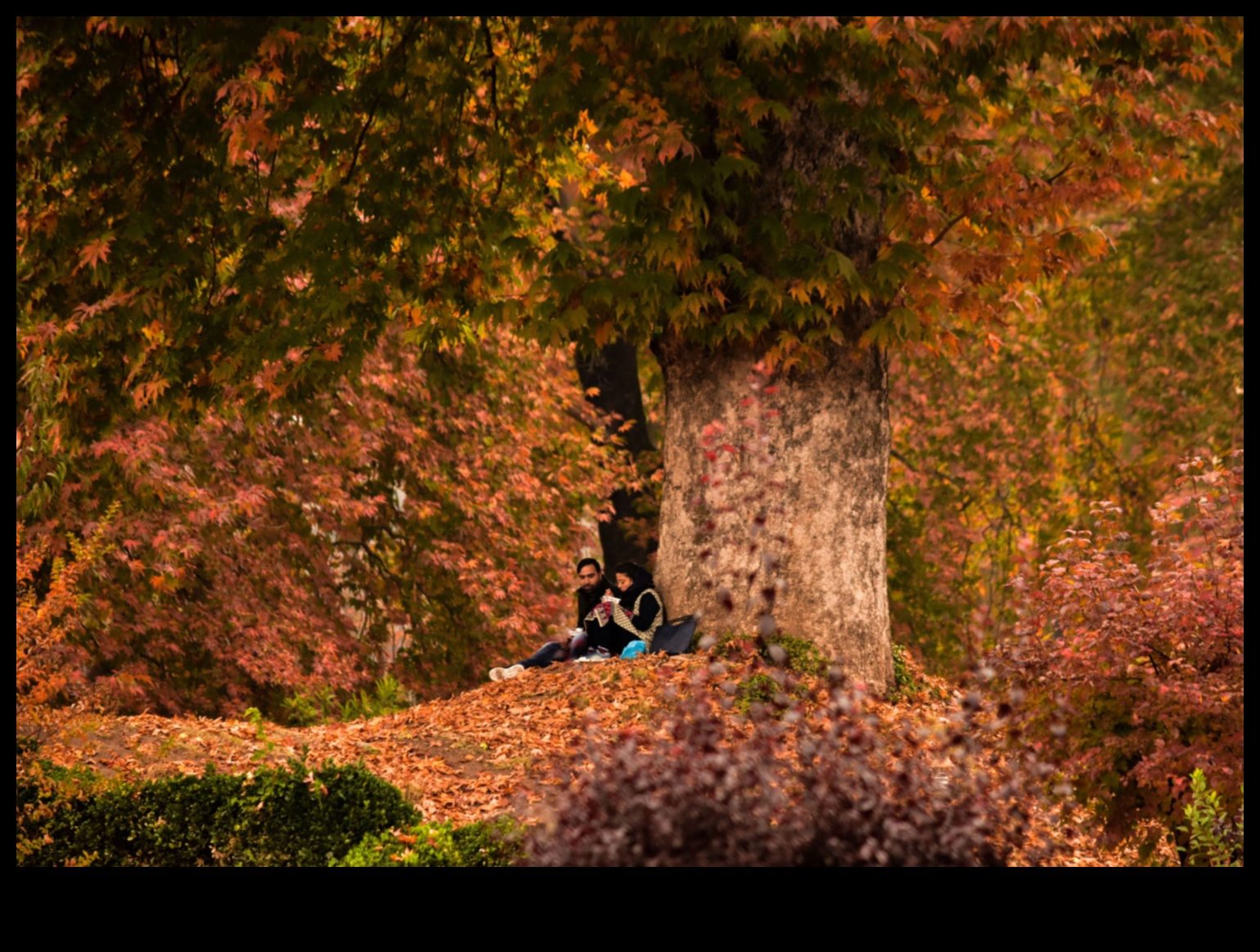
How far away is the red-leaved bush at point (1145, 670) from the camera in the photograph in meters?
7.06

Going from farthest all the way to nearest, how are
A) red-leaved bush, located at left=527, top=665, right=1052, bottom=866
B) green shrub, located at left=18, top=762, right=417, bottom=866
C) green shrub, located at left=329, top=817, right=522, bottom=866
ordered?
green shrub, located at left=18, top=762, right=417, bottom=866
green shrub, located at left=329, top=817, right=522, bottom=866
red-leaved bush, located at left=527, top=665, right=1052, bottom=866

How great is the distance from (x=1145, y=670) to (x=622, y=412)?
11.1 m

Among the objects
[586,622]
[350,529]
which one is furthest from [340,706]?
[586,622]

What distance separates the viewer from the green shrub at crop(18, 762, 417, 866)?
22.7 feet

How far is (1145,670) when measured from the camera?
751cm

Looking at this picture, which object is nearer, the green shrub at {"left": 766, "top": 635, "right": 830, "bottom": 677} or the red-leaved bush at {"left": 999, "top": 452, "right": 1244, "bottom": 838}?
the red-leaved bush at {"left": 999, "top": 452, "right": 1244, "bottom": 838}

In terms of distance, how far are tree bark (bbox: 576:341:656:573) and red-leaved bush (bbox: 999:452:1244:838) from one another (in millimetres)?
9943

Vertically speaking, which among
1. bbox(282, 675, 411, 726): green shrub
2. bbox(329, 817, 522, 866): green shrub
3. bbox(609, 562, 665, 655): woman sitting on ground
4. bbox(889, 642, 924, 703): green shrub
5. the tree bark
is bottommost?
bbox(329, 817, 522, 866): green shrub

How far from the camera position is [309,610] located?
14445mm

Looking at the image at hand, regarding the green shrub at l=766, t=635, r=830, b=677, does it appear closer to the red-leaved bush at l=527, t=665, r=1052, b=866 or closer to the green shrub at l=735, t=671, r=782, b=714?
the green shrub at l=735, t=671, r=782, b=714

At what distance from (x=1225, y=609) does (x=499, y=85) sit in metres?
7.42

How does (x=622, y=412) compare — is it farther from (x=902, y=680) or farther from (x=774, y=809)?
(x=774, y=809)

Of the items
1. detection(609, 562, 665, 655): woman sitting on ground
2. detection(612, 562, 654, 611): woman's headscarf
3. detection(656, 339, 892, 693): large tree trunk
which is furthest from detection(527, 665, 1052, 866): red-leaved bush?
detection(612, 562, 654, 611): woman's headscarf
